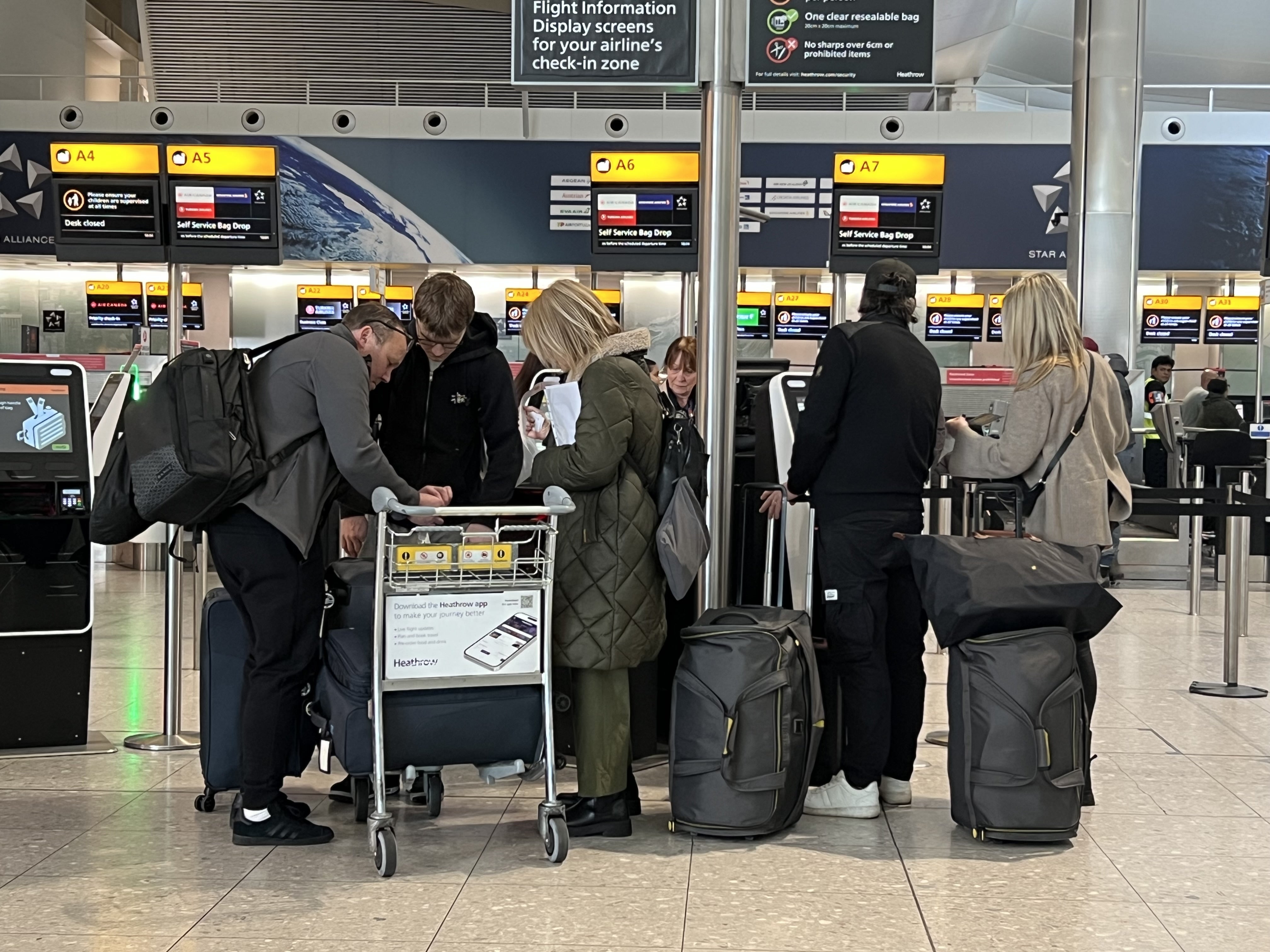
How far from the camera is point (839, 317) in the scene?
11898mm

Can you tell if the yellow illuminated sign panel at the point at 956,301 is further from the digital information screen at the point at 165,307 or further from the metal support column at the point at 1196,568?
the digital information screen at the point at 165,307

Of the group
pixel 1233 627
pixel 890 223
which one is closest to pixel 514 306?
pixel 890 223

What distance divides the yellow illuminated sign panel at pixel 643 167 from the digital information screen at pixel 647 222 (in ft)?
1.01

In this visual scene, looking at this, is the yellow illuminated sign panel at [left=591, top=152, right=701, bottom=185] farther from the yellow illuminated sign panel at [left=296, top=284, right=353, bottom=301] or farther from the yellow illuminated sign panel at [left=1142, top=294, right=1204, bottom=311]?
the yellow illuminated sign panel at [left=1142, top=294, right=1204, bottom=311]

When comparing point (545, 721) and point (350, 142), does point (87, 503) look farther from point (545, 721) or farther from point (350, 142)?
point (350, 142)

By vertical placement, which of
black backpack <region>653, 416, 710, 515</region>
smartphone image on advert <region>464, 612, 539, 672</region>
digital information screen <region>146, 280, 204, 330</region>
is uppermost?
digital information screen <region>146, 280, 204, 330</region>

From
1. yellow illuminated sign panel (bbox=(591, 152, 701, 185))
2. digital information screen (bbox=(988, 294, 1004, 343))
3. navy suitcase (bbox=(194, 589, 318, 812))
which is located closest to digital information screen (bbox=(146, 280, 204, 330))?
yellow illuminated sign panel (bbox=(591, 152, 701, 185))

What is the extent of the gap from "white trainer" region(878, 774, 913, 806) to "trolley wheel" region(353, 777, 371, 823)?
1435 millimetres

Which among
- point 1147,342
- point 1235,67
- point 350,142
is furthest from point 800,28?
point 1235,67

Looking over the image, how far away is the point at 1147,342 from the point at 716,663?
1398 centimetres

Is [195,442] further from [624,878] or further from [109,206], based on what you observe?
[109,206]

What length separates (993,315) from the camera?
15664mm

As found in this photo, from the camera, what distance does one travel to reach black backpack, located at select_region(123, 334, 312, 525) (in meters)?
3.27

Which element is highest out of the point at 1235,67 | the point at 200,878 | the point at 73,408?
the point at 1235,67
